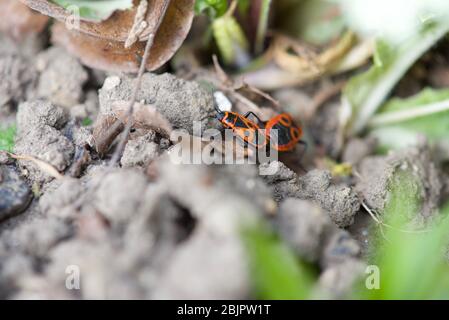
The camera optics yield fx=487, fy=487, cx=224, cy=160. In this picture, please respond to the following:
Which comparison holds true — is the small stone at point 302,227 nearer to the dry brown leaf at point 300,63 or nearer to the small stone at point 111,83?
the small stone at point 111,83

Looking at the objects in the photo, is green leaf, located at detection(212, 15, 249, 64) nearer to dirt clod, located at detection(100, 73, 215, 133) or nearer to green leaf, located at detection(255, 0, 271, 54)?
green leaf, located at detection(255, 0, 271, 54)

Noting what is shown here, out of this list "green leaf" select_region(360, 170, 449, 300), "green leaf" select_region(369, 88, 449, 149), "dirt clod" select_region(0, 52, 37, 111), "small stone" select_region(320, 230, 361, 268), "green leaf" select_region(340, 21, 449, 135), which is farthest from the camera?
"green leaf" select_region(369, 88, 449, 149)

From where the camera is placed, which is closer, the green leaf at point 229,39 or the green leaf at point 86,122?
the green leaf at point 86,122

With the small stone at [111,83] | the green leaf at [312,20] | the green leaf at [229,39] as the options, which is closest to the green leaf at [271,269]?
the small stone at [111,83]

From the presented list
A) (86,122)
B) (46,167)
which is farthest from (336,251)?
(86,122)

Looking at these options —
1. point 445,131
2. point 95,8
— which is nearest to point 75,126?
point 95,8

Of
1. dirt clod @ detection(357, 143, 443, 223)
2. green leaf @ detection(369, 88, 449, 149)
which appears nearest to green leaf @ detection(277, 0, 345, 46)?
green leaf @ detection(369, 88, 449, 149)
